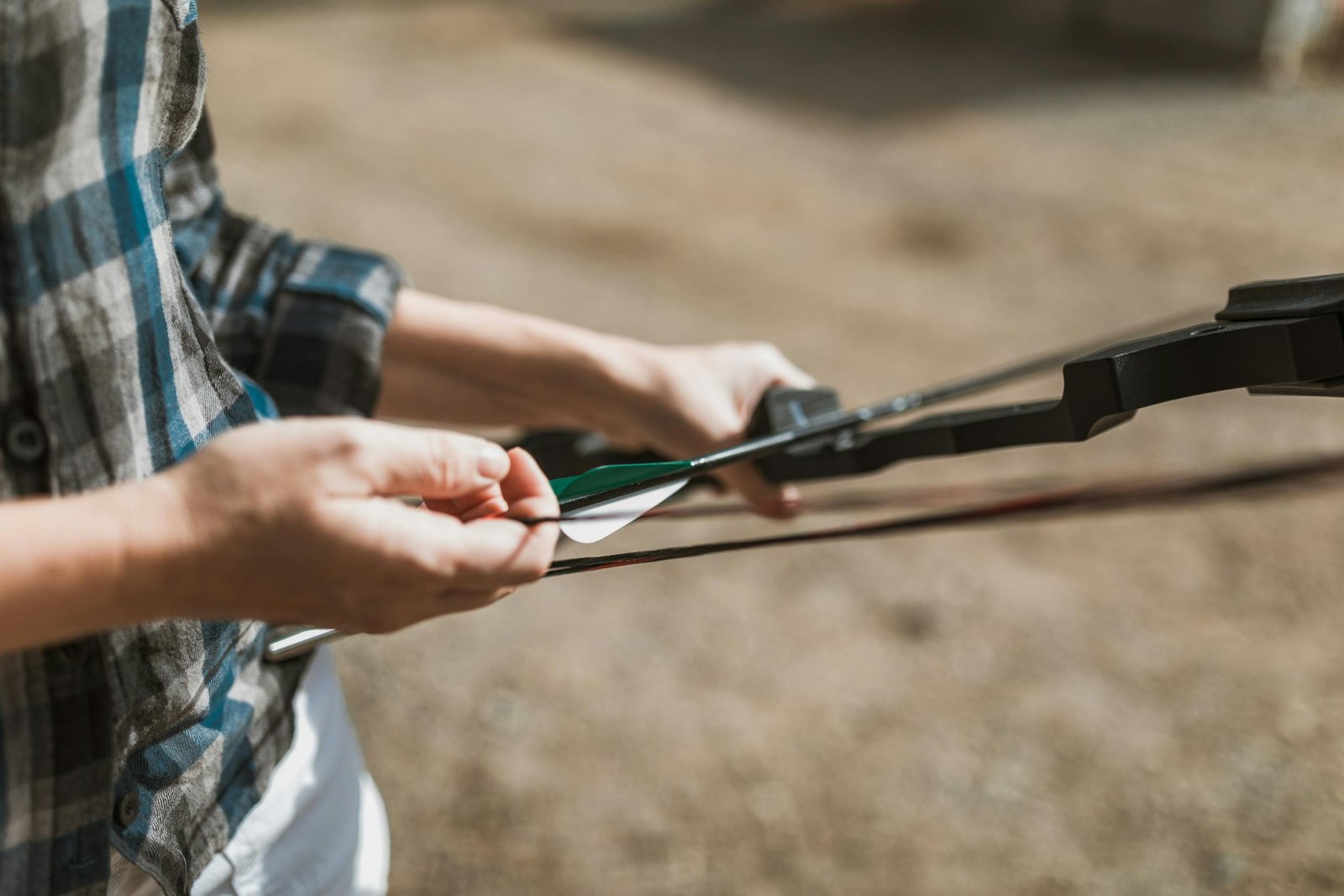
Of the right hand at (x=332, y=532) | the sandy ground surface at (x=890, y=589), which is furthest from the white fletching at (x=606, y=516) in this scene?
the sandy ground surface at (x=890, y=589)

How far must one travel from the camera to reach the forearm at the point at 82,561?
0.54m

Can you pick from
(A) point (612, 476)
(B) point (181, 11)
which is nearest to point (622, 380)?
(A) point (612, 476)

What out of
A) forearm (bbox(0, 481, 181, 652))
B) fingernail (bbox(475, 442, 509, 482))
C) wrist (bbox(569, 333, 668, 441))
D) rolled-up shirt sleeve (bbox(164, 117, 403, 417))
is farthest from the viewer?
wrist (bbox(569, 333, 668, 441))

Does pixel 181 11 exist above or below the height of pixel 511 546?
above

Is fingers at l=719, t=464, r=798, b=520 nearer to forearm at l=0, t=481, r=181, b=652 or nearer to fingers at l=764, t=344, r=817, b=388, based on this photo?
fingers at l=764, t=344, r=817, b=388

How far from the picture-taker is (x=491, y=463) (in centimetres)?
68

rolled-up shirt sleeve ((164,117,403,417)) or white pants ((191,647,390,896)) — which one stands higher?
rolled-up shirt sleeve ((164,117,403,417))

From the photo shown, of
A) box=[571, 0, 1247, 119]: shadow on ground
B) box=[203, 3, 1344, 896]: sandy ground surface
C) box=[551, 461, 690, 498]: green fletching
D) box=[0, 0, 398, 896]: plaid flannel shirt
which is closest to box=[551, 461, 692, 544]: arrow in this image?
box=[551, 461, 690, 498]: green fletching

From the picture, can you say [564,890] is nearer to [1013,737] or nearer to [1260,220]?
[1013,737]

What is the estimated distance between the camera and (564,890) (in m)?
1.79

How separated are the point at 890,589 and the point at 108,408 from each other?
6.43ft

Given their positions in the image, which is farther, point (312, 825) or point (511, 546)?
point (312, 825)

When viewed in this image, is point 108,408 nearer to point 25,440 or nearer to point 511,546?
point 25,440

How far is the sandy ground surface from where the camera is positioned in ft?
6.14
